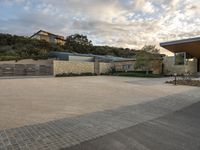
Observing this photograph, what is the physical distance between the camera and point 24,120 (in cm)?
536

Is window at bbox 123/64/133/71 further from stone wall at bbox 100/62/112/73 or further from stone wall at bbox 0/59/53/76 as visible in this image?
stone wall at bbox 0/59/53/76

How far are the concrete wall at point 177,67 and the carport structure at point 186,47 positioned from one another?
25.3 inches

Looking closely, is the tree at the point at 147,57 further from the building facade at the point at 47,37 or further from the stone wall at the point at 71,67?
the building facade at the point at 47,37

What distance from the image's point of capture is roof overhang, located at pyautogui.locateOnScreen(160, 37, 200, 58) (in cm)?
2465

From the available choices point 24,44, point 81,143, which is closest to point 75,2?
point 81,143

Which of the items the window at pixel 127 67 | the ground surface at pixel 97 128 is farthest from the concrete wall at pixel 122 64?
the ground surface at pixel 97 128

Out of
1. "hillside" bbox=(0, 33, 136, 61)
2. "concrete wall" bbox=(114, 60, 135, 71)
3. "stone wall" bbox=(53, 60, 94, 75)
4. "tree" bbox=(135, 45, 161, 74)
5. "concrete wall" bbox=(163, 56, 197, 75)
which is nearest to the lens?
"tree" bbox=(135, 45, 161, 74)

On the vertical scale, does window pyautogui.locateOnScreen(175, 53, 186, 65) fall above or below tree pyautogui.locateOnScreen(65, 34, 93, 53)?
below

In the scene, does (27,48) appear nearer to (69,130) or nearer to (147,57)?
(147,57)

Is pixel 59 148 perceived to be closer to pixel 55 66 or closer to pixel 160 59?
pixel 55 66

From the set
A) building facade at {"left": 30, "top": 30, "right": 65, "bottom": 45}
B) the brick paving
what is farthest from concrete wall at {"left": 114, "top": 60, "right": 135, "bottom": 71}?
building facade at {"left": 30, "top": 30, "right": 65, "bottom": 45}

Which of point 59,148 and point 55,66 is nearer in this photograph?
point 59,148

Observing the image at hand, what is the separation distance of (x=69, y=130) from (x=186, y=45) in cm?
2501

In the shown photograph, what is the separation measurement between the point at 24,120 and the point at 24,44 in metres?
42.1
